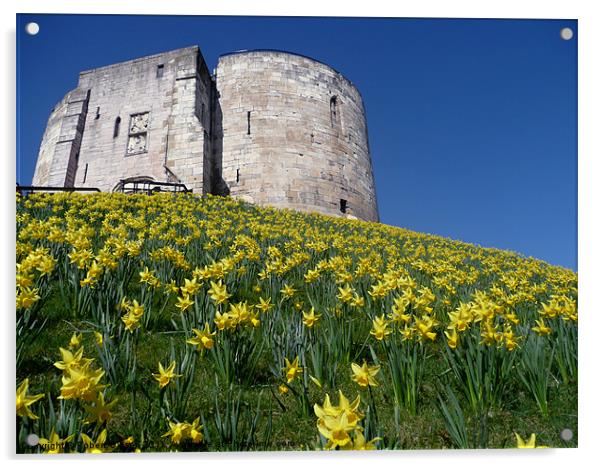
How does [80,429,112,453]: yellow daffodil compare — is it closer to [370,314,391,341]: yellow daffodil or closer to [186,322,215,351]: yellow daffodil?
[186,322,215,351]: yellow daffodil

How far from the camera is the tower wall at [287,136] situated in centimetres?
1764

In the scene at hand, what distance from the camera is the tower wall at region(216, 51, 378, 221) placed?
1764 centimetres

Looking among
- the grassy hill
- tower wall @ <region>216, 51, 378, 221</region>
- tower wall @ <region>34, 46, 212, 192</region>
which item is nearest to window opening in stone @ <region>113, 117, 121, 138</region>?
tower wall @ <region>34, 46, 212, 192</region>

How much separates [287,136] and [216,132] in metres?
3.21

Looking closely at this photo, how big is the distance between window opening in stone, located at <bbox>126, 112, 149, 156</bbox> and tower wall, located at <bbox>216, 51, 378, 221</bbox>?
3.07m

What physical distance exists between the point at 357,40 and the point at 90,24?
2.37m

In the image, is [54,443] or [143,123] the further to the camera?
[143,123]

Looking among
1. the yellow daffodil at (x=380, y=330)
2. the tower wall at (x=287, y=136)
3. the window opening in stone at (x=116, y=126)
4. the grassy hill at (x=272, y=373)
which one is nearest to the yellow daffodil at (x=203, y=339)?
the grassy hill at (x=272, y=373)

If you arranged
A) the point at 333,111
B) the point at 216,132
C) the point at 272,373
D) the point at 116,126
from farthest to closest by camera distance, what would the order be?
the point at 333,111 → the point at 216,132 → the point at 116,126 → the point at 272,373

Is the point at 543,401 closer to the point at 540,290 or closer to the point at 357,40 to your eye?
the point at 540,290

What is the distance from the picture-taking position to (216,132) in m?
18.5

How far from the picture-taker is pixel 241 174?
1775 cm

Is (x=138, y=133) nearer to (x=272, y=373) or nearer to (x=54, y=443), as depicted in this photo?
(x=272, y=373)

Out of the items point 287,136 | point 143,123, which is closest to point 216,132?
point 143,123
